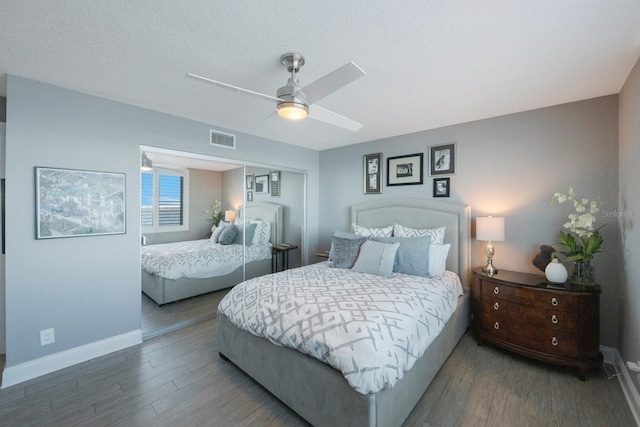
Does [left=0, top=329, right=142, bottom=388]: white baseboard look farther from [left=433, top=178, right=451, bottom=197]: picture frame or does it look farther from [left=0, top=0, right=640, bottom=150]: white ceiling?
[left=433, top=178, right=451, bottom=197]: picture frame

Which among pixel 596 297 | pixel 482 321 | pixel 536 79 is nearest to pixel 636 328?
pixel 596 297

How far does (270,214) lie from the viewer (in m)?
4.12

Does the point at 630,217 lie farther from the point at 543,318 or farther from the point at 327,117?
the point at 327,117

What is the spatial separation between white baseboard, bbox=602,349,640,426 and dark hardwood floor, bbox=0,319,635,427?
4 centimetres

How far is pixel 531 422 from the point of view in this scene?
175cm

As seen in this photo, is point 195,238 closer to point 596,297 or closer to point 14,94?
point 14,94

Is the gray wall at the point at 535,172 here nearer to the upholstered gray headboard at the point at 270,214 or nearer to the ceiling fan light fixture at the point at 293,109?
the upholstered gray headboard at the point at 270,214

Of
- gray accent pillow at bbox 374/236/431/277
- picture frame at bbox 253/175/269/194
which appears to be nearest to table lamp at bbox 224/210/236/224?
picture frame at bbox 253/175/269/194

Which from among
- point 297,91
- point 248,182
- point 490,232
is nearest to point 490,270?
point 490,232

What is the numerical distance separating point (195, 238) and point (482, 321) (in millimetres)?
3526

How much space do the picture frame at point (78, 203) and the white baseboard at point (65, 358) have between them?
1073mm

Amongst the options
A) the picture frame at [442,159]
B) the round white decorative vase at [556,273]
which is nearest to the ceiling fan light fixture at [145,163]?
the picture frame at [442,159]

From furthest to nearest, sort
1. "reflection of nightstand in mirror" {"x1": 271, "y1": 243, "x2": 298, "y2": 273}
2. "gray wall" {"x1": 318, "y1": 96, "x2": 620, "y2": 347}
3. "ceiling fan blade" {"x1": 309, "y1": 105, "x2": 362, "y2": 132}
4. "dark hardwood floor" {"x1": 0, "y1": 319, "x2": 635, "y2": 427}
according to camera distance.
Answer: "reflection of nightstand in mirror" {"x1": 271, "y1": 243, "x2": 298, "y2": 273} < "gray wall" {"x1": 318, "y1": 96, "x2": 620, "y2": 347} < "ceiling fan blade" {"x1": 309, "y1": 105, "x2": 362, "y2": 132} < "dark hardwood floor" {"x1": 0, "y1": 319, "x2": 635, "y2": 427}

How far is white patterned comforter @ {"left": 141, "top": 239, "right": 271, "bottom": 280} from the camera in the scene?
3.10 m
